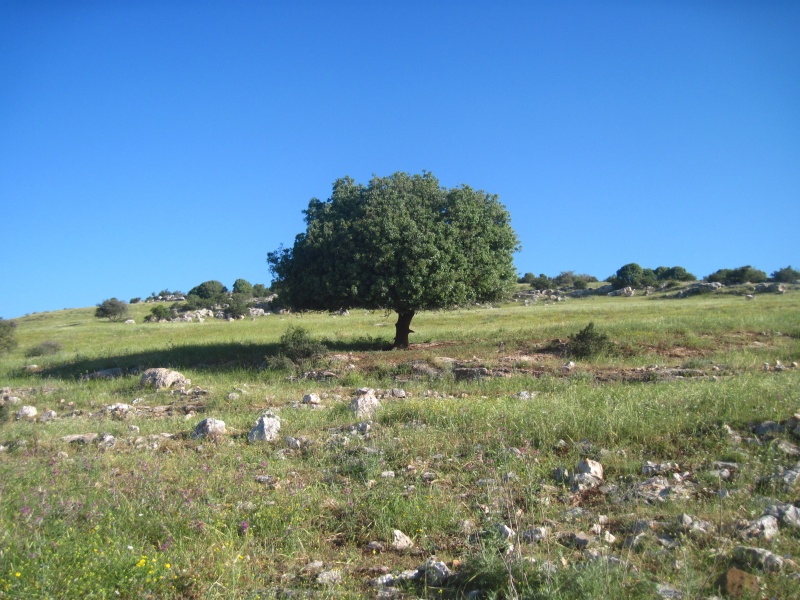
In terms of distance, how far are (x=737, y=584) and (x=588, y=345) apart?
16004 mm

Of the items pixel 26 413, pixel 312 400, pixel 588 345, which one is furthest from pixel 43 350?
pixel 588 345

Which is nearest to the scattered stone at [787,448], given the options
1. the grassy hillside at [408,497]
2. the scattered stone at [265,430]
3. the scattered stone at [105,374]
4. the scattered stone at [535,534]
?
the grassy hillside at [408,497]

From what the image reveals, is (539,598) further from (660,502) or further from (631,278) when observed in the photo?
(631,278)

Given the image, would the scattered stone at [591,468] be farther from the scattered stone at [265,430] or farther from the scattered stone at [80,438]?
the scattered stone at [80,438]

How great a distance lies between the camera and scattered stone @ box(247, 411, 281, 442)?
10.2 meters

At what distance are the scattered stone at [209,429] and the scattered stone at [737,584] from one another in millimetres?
8215

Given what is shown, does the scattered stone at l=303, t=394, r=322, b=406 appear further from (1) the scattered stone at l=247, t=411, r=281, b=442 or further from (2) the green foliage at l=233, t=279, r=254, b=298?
(2) the green foliage at l=233, t=279, r=254, b=298

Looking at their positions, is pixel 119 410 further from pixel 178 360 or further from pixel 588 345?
pixel 588 345

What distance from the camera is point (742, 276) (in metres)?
64.0

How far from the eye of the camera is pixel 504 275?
2461 centimetres

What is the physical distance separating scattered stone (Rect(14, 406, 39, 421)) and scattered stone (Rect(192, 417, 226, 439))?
22.6 feet

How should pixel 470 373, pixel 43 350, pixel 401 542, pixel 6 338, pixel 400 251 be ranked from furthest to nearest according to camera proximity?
pixel 6 338, pixel 43 350, pixel 400 251, pixel 470 373, pixel 401 542

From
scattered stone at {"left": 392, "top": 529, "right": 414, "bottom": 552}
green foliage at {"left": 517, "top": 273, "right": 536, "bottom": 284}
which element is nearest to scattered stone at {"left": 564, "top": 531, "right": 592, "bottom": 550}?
scattered stone at {"left": 392, "top": 529, "right": 414, "bottom": 552}

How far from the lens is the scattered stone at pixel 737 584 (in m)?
4.52
